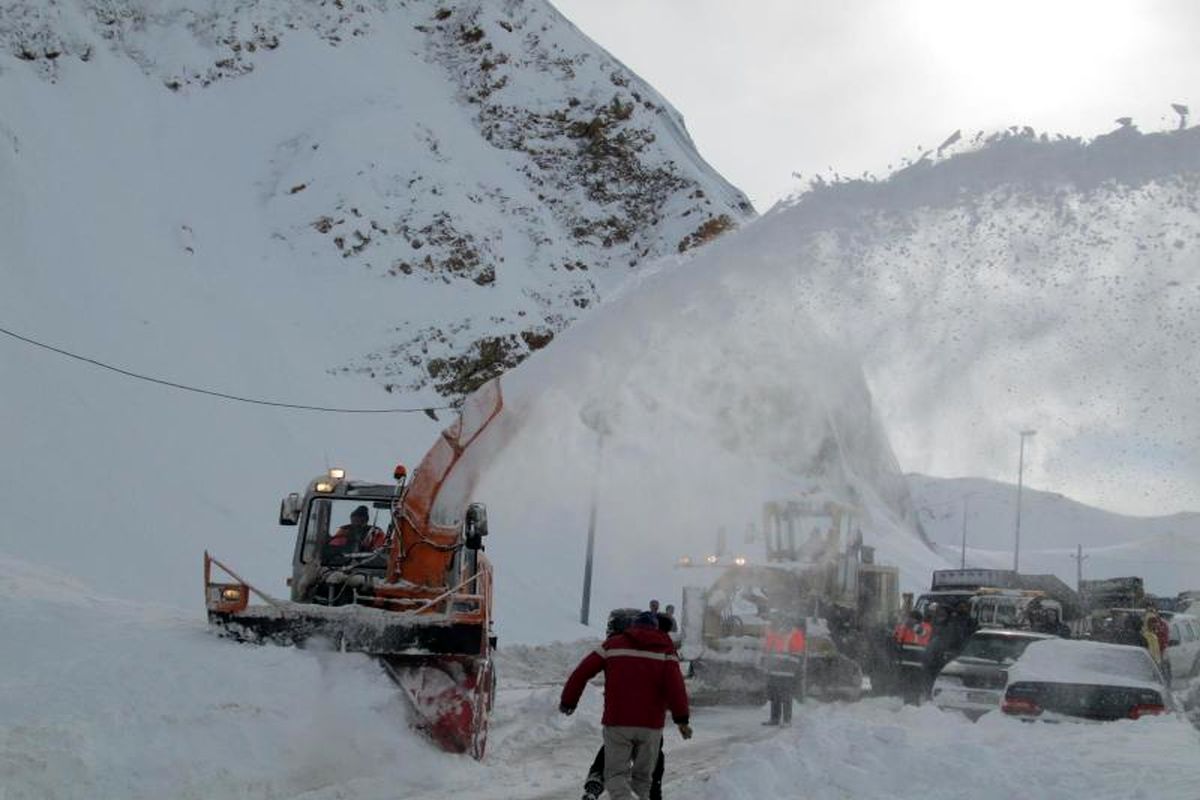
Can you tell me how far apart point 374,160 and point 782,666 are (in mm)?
36322

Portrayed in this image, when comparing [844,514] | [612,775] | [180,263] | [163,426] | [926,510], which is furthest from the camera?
[926,510]

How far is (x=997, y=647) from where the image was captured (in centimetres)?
1279

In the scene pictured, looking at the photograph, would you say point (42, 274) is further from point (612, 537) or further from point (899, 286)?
point (899, 286)

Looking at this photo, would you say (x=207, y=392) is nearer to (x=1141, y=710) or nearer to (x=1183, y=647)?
(x=1183, y=647)

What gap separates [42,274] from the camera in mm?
31344

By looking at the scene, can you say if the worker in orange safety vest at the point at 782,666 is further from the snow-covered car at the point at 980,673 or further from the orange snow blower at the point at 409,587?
the orange snow blower at the point at 409,587

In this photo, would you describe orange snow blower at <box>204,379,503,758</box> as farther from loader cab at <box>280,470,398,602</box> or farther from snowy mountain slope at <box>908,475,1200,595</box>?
snowy mountain slope at <box>908,475,1200,595</box>

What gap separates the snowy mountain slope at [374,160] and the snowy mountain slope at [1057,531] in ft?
166

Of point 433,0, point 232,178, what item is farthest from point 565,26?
point 232,178

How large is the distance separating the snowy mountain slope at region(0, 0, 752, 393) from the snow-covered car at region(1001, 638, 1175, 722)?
28.9 m

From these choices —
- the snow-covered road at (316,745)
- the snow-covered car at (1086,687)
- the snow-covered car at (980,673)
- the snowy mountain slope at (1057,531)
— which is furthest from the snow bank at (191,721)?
the snowy mountain slope at (1057,531)

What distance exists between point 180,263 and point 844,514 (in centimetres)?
2554

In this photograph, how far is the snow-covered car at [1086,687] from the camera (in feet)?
33.9

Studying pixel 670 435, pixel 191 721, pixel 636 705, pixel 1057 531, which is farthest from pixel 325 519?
pixel 1057 531
